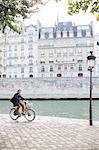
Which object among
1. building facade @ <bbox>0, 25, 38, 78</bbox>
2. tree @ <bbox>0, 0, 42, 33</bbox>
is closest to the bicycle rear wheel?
tree @ <bbox>0, 0, 42, 33</bbox>

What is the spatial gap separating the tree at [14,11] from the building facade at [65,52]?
5963cm

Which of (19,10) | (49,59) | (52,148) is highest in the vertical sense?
(49,59)

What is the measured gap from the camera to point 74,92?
175 ft

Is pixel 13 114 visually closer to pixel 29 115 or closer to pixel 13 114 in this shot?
pixel 13 114

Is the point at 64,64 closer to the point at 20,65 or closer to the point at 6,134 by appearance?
the point at 20,65

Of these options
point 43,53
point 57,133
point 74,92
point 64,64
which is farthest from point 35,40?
point 57,133

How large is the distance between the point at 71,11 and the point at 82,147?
3.11m

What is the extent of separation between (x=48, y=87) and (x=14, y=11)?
4660 cm

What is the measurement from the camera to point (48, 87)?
5419 cm

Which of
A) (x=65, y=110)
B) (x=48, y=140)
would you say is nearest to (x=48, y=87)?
(x=65, y=110)

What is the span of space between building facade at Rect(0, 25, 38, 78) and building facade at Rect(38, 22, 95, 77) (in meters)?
1.41

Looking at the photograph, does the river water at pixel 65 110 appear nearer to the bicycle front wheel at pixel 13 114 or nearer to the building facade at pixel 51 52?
the bicycle front wheel at pixel 13 114

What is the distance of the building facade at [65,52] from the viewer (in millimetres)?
68375

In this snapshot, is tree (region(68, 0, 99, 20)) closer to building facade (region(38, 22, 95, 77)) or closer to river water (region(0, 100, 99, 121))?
river water (region(0, 100, 99, 121))
